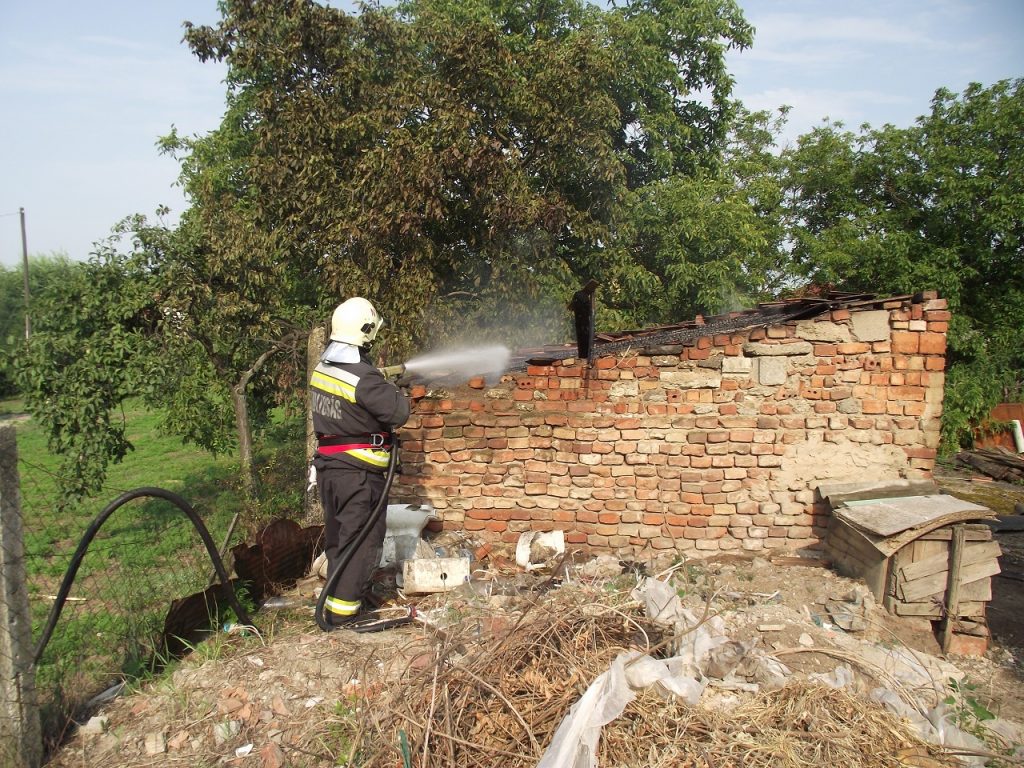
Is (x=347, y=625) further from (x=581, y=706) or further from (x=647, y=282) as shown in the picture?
(x=647, y=282)

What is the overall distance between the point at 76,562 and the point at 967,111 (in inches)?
676

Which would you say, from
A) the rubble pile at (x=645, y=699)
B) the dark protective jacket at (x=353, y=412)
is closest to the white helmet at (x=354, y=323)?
the dark protective jacket at (x=353, y=412)

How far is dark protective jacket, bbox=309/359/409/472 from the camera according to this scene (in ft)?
13.5

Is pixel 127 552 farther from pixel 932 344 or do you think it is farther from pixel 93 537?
pixel 932 344

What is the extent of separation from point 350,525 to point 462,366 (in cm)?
235

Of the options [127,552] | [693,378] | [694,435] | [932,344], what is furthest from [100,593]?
[932,344]

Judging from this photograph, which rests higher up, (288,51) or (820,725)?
(288,51)

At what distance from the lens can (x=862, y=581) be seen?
15.5 ft

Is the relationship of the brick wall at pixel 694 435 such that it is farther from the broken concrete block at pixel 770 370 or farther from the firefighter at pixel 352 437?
the firefighter at pixel 352 437

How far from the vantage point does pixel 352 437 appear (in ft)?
13.8

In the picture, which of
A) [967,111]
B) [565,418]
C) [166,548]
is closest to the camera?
[565,418]

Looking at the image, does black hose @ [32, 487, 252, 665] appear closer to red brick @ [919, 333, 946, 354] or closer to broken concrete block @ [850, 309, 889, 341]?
broken concrete block @ [850, 309, 889, 341]

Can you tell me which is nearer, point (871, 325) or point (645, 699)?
point (645, 699)

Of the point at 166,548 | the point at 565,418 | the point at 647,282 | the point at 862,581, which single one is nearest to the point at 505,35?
the point at 647,282
